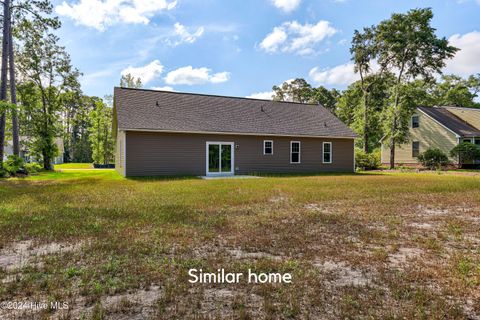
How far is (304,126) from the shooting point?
63.8ft

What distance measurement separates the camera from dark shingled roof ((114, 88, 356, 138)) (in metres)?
15.7

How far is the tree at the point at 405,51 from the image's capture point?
22625 mm

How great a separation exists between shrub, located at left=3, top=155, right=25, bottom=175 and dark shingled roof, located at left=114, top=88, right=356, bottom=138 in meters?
6.08

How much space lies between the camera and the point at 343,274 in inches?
127

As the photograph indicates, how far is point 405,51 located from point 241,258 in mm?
25998

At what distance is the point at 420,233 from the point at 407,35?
23240mm

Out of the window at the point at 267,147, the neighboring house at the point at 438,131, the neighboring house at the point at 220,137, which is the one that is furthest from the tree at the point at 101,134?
the neighboring house at the point at 438,131

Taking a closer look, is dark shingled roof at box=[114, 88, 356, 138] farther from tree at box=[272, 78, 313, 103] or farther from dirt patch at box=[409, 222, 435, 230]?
tree at box=[272, 78, 313, 103]

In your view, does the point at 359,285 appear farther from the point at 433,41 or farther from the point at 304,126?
the point at 433,41

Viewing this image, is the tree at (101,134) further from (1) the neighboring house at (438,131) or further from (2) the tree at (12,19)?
(1) the neighboring house at (438,131)

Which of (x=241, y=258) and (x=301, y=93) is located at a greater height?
(x=301, y=93)

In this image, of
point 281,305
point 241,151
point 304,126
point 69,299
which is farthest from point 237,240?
point 304,126

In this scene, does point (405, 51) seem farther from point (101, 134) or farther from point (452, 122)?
point (101, 134)

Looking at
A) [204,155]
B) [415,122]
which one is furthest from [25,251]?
[415,122]
